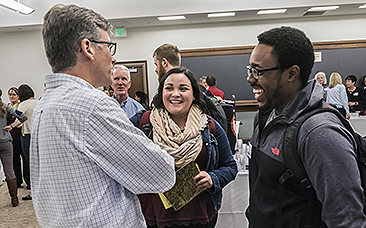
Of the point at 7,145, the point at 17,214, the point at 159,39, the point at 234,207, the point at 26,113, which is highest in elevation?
the point at 159,39

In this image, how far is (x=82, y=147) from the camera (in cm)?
81

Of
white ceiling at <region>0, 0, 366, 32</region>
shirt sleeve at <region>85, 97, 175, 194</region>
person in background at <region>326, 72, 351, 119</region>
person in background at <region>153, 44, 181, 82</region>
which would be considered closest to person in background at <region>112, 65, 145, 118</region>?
person in background at <region>153, 44, 181, 82</region>

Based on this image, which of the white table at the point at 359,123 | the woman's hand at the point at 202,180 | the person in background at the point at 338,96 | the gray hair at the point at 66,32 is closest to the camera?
the gray hair at the point at 66,32

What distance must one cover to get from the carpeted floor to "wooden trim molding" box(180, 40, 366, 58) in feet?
17.4

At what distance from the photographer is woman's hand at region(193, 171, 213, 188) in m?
1.49

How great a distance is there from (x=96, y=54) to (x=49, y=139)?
0.34 metres

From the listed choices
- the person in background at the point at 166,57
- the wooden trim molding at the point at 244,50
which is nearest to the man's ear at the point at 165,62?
the person in background at the point at 166,57

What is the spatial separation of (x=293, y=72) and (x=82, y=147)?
0.85 metres

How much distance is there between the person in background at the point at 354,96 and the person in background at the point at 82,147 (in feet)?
23.9

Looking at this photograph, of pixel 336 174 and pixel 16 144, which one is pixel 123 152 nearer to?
pixel 336 174

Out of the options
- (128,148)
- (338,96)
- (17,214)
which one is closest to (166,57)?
(128,148)

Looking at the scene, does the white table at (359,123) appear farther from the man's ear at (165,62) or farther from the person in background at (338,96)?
the man's ear at (165,62)

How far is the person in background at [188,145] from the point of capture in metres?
1.54

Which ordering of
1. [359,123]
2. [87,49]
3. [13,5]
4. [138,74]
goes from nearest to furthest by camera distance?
[87,49], [13,5], [359,123], [138,74]
